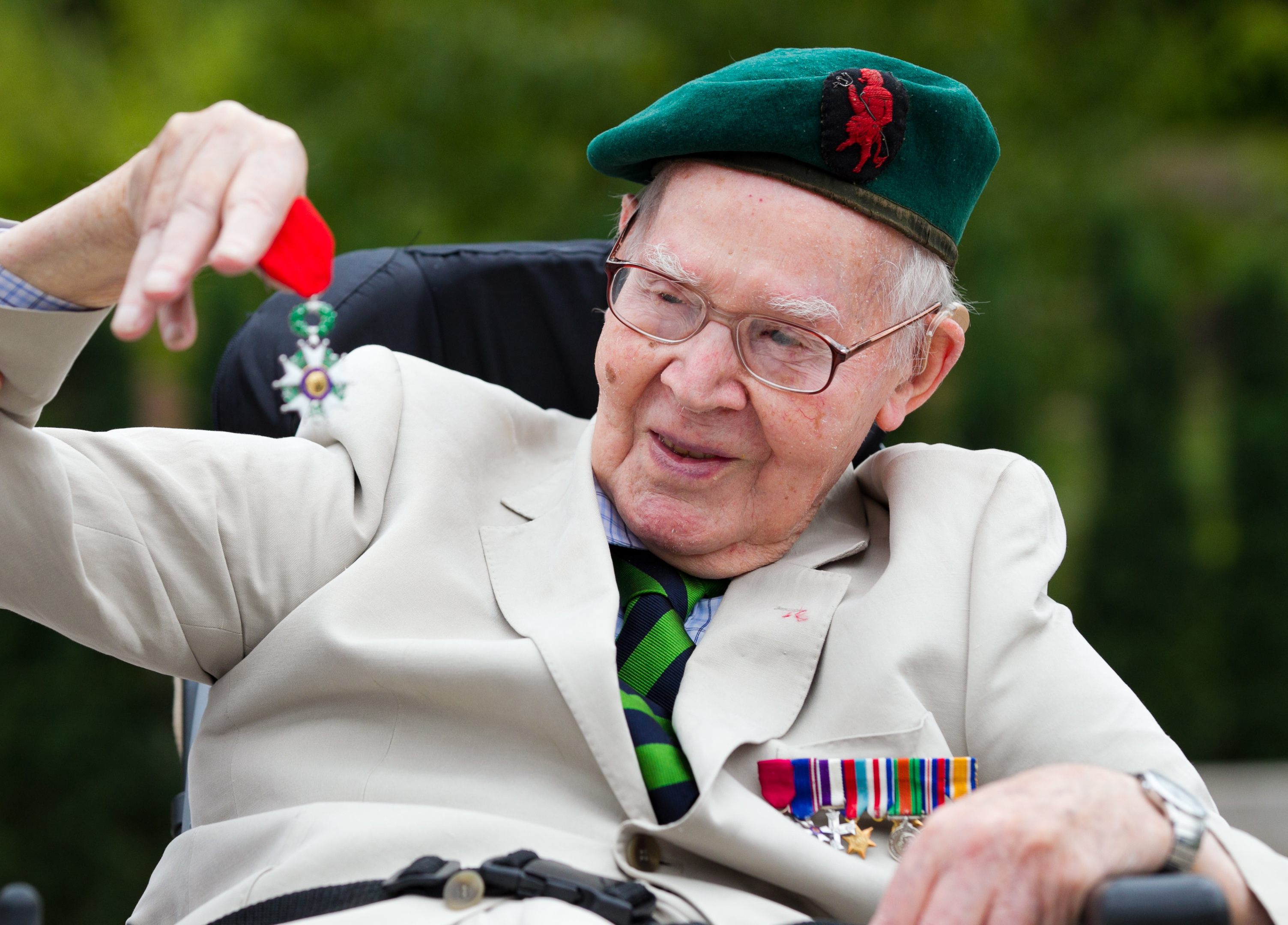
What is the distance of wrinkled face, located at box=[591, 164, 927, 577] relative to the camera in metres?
1.86

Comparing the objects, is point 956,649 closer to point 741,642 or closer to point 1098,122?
point 741,642

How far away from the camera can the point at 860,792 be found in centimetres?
176

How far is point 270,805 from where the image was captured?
1.74m

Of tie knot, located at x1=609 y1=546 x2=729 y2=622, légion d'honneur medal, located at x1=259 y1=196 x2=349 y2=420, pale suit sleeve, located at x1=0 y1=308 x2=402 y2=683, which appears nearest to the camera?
légion d'honneur medal, located at x1=259 y1=196 x2=349 y2=420

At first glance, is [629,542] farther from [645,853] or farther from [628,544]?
[645,853]

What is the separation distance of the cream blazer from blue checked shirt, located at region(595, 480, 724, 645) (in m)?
0.05

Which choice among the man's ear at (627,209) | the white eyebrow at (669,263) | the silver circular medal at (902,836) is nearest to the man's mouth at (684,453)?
the white eyebrow at (669,263)

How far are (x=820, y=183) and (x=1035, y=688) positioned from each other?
2.57 feet

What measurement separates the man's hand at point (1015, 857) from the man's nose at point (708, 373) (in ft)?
2.24

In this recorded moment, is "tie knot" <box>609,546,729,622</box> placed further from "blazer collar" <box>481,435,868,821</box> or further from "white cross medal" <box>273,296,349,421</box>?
"white cross medal" <box>273,296,349,421</box>

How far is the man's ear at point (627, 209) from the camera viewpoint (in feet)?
6.82

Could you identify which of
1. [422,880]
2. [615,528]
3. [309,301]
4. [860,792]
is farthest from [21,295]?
[860,792]

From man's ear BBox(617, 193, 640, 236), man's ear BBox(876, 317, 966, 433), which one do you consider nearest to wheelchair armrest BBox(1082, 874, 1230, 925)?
man's ear BBox(876, 317, 966, 433)

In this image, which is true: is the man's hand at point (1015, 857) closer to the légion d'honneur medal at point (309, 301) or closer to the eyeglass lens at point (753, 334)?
the eyeglass lens at point (753, 334)
